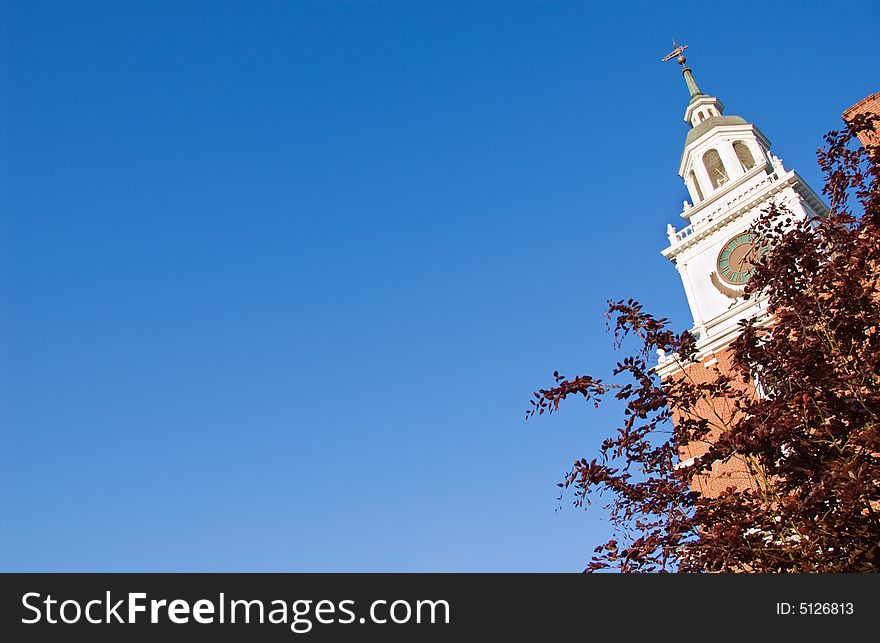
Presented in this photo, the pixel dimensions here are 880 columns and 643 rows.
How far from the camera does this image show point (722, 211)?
33.4 metres

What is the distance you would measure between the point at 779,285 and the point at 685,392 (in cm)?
197

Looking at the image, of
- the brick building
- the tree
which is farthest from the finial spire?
the tree

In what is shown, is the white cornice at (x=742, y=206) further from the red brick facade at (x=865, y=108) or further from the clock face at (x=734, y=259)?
the red brick facade at (x=865, y=108)

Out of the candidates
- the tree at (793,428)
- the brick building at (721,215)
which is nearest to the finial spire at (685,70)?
the brick building at (721,215)

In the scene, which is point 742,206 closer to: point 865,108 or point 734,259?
point 734,259

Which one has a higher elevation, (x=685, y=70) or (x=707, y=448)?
(x=685, y=70)

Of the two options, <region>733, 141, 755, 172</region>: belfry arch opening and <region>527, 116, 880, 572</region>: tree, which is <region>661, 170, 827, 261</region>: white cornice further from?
<region>527, 116, 880, 572</region>: tree

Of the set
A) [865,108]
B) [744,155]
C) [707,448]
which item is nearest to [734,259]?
[744,155]

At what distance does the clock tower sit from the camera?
29.9m

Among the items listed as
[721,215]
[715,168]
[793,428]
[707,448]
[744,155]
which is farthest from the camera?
[715,168]

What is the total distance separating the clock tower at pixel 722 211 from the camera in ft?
98.1
